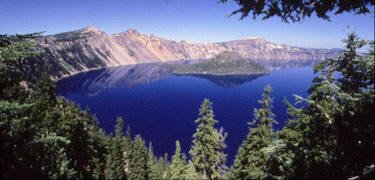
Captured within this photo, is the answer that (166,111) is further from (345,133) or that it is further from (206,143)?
(345,133)

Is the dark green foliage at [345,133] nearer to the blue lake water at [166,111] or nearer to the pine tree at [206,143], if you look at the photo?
the pine tree at [206,143]

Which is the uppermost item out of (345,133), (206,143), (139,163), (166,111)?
(345,133)

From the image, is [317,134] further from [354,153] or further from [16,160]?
[16,160]

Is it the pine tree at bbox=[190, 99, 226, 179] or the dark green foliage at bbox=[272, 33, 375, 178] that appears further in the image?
the pine tree at bbox=[190, 99, 226, 179]

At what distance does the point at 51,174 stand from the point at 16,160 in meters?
1.49

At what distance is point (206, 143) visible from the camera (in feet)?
61.7

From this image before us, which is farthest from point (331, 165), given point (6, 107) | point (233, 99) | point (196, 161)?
point (233, 99)

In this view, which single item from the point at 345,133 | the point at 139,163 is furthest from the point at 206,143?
the point at 139,163

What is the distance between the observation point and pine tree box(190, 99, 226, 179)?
61.2ft

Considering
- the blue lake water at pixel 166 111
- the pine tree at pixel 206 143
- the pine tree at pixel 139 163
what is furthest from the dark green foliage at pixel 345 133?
the blue lake water at pixel 166 111

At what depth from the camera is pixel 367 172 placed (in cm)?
495

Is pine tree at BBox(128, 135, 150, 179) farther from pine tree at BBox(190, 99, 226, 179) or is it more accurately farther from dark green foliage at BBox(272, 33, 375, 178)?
dark green foliage at BBox(272, 33, 375, 178)

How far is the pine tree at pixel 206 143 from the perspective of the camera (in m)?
18.6

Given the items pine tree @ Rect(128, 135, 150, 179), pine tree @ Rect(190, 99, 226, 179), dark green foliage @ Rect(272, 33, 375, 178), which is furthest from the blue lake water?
dark green foliage @ Rect(272, 33, 375, 178)
